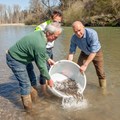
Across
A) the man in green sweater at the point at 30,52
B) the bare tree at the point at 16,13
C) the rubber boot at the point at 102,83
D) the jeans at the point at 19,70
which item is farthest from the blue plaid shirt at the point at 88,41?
the bare tree at the point at 16,13

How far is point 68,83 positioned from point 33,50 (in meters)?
2.29

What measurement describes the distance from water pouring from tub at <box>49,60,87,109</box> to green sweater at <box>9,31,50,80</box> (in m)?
1.17

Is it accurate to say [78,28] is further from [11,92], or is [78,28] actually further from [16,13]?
[16,13]

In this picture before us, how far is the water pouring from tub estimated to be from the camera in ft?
21.1

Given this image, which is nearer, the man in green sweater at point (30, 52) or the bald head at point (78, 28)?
the man in green sweater at point (30, 52)

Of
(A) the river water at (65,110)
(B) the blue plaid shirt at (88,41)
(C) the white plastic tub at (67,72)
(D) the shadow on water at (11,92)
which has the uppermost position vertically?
(B) the blue plaid shirt at (88,41)

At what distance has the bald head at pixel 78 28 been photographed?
6.07 meters

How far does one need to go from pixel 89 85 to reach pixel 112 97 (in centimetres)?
119

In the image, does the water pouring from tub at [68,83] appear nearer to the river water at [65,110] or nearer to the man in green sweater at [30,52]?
the river water at [65,110]

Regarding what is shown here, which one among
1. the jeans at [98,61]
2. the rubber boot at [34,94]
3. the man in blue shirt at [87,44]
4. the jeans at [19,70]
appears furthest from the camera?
the jeans at [98,61]

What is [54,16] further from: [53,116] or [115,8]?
[115,8]

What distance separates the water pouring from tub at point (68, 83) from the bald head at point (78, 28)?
0.77m

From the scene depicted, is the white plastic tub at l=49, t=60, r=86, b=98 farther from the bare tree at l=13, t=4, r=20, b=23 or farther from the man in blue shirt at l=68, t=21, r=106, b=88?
the bare tree at l=13, t=4, r=20, b=23

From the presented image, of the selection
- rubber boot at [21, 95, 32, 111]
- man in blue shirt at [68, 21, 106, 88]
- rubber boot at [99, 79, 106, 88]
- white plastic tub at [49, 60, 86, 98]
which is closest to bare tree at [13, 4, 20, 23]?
white plastic tub at [49, 60, 86, 98]
